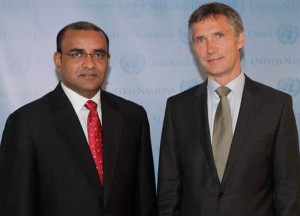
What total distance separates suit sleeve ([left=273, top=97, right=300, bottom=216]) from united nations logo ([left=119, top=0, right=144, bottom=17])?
147cm

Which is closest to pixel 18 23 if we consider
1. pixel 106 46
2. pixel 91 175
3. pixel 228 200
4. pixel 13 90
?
pixel 13 90

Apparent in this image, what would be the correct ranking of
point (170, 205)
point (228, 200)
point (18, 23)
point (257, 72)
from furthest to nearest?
point (257, 72) → point (18, 23) → point (170, 205) → point (228, 200)

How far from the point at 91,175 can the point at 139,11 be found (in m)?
1.51

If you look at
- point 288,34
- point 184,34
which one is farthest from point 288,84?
point 184,34

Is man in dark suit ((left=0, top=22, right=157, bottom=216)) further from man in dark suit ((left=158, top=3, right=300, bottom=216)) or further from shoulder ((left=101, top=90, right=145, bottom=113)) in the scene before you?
man in dark suit ((left=158, top=3, right=300, bottom=216))

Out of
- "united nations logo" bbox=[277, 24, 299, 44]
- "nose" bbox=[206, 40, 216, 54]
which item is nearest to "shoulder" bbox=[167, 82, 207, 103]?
"nose" bbox=[206, 40, 216, 54]

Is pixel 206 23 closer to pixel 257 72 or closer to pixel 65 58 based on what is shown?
pixel 65 58

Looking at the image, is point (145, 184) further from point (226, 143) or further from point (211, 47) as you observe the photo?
point (211, 47)

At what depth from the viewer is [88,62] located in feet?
7.31

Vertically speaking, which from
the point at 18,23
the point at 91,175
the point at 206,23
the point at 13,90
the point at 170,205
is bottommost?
the point at 170,205

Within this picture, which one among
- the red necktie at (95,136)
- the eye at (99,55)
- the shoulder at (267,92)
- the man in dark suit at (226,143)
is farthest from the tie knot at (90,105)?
the shoulder at (267,92)

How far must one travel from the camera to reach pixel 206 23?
7.39 ft

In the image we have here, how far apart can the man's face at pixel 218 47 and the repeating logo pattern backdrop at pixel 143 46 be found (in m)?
1.01

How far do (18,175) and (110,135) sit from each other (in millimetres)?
479
